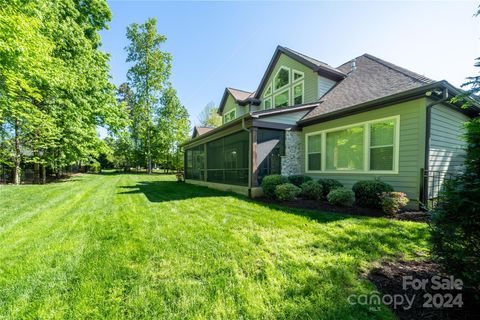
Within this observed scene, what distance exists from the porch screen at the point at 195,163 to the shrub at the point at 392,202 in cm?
974

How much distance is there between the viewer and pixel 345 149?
7574 millimetres

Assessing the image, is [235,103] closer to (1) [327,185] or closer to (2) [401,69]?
(2) [401,69]

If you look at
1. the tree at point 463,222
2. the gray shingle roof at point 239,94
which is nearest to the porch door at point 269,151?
the tree at point 463,222

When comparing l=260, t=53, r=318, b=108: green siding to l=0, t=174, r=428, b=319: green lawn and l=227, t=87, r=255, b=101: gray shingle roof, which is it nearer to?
l=227, t=87, r=255, b=101: gray shingle roof

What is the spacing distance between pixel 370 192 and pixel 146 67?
27.0m

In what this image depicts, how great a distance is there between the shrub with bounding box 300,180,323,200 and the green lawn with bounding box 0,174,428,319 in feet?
5.80

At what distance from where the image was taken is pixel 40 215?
5250mm

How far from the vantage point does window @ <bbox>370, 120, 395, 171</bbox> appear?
20.7 feet

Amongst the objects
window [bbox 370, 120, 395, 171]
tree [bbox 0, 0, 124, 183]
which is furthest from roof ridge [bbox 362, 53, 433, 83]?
tree [bbox 0, 0, 124, 183]

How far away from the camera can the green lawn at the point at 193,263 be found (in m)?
1.99

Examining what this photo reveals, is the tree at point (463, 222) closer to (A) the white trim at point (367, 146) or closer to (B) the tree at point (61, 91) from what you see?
(A) the white trim at point (367, 146)

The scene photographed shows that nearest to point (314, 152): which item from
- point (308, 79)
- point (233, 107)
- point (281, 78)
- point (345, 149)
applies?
point (345, 149)

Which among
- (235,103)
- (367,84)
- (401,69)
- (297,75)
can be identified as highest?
(297,75)

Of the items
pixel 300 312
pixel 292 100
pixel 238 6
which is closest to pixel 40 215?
pixel 300 312
